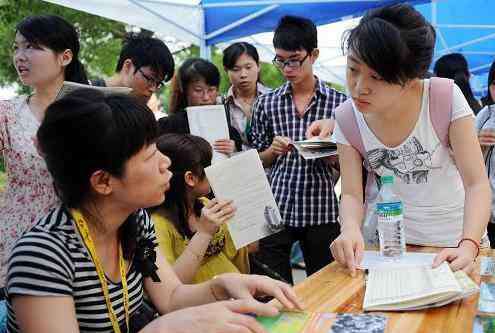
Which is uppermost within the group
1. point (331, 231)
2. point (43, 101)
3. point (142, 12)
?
point (142, 12)

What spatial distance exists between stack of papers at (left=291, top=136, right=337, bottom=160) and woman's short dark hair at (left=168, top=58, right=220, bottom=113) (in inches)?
32.3

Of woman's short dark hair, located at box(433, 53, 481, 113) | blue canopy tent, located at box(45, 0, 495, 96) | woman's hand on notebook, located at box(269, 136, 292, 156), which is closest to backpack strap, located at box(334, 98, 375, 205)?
woman's hand on notebook, located at box(269, 136, 292, 156)

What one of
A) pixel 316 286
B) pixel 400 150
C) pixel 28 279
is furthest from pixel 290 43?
pixel 28 279

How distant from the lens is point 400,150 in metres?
1.44

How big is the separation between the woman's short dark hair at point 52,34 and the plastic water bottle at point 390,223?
1251mm

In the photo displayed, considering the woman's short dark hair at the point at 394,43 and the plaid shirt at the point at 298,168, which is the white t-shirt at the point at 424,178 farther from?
the plaid shirt at the point at 298,168

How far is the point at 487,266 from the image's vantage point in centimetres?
137

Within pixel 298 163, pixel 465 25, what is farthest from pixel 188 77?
pixel 465 25

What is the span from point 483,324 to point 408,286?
19 cm

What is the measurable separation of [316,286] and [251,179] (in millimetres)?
556

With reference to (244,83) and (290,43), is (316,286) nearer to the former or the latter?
(290,43)

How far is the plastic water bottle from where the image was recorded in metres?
1.33

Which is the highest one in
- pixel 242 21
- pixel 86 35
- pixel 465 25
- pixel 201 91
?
pixel 86 35

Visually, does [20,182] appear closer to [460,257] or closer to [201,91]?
[201,91]
